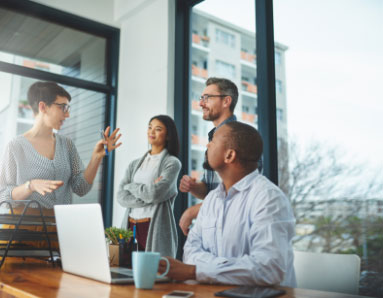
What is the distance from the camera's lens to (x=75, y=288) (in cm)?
111

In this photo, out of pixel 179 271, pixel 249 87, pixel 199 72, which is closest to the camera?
→ pixel 179 271

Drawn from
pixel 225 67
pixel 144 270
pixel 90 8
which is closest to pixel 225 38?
pixel 225 67

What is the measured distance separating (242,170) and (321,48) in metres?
1.46

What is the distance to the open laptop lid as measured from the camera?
3.85 ft

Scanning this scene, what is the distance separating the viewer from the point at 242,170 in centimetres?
161

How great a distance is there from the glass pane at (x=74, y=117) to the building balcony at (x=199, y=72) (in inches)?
45.1

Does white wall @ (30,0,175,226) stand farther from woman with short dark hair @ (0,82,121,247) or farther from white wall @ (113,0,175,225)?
woman with short dark hair @ (0,82,121,247)

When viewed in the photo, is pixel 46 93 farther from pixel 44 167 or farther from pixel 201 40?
pixel 201 40

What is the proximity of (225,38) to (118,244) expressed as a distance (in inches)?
90.6

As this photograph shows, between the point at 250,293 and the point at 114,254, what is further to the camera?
the point at 114,254

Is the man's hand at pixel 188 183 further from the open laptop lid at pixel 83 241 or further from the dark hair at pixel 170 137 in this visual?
the open laptop lid at pixel 83 241

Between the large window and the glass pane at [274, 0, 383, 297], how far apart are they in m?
2.16

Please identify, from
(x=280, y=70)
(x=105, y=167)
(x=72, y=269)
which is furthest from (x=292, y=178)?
(x=105, y=167)

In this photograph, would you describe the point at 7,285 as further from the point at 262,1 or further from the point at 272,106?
the point at 262,1
